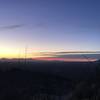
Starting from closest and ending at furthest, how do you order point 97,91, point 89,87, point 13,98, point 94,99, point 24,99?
point 94,99 < point 97,91 < point 89,87 < point 24,99 < point 13,98

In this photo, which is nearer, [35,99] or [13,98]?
[35,99]

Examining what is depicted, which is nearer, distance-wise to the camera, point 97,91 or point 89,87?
point 97,91

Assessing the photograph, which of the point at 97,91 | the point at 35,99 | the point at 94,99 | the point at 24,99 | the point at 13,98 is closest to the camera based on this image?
the point at 94,99

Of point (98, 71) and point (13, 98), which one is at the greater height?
point (98, 71)

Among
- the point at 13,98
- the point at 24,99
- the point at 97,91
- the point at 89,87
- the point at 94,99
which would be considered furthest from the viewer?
the point at 13,98

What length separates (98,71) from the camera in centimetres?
4209

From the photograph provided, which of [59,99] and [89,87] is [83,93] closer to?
[89,87]

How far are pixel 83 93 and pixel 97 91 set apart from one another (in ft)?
4.54

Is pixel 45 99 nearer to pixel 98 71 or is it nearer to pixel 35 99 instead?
pixel 35 99

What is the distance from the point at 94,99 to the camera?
92.5ft

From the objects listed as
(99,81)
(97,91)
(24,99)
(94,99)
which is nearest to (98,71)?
(99,81)

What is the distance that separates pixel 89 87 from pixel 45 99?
4.31 m

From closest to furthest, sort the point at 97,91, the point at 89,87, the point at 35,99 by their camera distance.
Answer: the point at 97,91 < the point at 89,87 < the point at 35,99

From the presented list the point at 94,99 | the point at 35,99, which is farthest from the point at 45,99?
the point at 94,99
